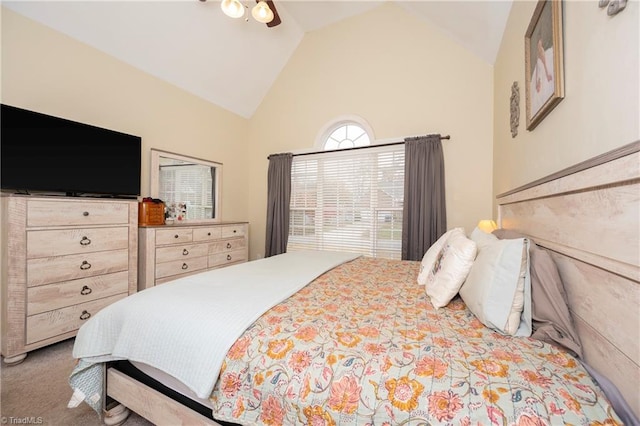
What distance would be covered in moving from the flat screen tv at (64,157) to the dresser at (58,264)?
235 mm

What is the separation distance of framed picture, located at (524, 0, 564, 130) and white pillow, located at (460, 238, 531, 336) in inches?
30.1

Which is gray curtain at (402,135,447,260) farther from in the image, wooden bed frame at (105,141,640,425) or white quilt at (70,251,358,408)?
white quilt at (70,251,358,408)

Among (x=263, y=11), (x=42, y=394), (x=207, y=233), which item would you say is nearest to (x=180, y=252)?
(x=207, y=233)

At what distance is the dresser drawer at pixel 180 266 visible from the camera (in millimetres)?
2727

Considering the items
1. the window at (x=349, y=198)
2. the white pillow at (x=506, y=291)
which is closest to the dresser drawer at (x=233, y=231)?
the window at (x=349, y=198)

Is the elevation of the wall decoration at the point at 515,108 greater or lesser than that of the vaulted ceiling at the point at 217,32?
lesser

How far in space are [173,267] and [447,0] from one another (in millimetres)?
3996

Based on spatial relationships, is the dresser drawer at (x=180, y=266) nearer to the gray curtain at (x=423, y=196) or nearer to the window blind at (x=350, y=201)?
the window blind at (x=350, y=201)

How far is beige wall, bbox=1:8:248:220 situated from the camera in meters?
2.12

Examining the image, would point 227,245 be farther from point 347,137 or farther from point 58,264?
point 347,137

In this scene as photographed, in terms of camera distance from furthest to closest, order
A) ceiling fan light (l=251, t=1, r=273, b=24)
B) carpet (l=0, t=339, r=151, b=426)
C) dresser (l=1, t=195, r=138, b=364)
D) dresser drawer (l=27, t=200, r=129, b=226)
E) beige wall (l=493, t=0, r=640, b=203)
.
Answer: ceiling fan light (l=251, t=1, r=273, b=24) < dresser drawer (l=27, t=200, r=129, b=226) < dresser (l=1, t=195, r=138, b=364) < carpet (l=0, t=339, r=151, b=426) < beige wall (l=493, t=0, r=640, b=203)

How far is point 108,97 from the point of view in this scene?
2.66 meters

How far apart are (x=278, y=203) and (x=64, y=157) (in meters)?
2.35

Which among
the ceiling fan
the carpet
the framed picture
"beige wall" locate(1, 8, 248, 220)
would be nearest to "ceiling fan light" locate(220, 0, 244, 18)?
the ceiling fan
